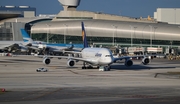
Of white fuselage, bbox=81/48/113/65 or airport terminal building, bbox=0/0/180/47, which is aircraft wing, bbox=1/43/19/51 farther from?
white fuselage, bbox=81/48/113/65

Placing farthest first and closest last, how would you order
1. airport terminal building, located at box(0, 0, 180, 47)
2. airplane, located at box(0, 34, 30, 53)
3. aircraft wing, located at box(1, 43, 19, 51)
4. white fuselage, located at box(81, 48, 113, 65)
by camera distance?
1. airport terminal building, located at box(0, 0, 180, 47)
2. airplane, located at box(0, 34, 30, 53)
3. aircraft wing, located at box(1, 43, 19, 51)
4. white fuselage, located at box(81, 48, 113, 65)

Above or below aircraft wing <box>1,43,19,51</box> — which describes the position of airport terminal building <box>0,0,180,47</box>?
above

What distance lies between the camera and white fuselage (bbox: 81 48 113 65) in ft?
205

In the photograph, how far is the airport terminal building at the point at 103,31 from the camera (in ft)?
528

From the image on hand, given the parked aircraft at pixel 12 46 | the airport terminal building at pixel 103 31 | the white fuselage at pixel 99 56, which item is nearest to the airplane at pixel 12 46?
the parked aircraft at pixel 12 46

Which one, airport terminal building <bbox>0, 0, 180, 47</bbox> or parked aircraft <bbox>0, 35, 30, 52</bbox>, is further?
airport terminal building <bbox>0, 0, 180, 47</bbox>

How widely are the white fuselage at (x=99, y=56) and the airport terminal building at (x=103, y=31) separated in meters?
94.3

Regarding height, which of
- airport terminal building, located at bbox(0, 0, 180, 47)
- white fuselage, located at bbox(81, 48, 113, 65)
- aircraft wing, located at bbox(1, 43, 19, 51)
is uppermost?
airport terminal building, located at bbox(0, 0, 180, 47)

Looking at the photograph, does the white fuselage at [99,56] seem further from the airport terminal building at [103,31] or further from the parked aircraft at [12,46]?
the airport terminal building at [103,31]

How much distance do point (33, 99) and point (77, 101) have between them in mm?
3300

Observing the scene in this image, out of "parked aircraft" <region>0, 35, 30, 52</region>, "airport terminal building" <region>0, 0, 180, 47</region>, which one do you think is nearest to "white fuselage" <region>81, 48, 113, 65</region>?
"parked aircraft" <region>0, 35, 30, 52</region>

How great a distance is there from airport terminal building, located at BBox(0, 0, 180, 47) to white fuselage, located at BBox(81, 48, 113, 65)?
94327 millimetres

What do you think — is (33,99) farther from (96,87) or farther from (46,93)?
(96,87)

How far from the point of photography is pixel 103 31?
17025 cm
